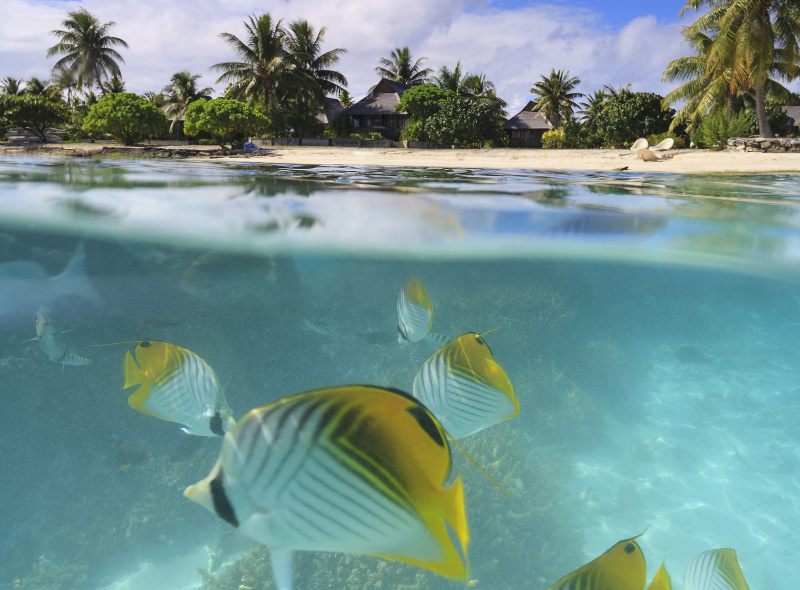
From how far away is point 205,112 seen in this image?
78.8 feet

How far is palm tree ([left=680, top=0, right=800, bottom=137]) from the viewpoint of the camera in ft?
67.9

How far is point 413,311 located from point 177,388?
1106mm

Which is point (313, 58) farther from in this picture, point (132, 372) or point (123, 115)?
point (132, 372)

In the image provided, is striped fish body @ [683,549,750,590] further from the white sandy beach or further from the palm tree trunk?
the palm tree trunk

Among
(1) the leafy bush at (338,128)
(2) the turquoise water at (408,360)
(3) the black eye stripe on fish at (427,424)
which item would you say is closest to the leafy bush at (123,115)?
(2) the turquoise water at (408,360)

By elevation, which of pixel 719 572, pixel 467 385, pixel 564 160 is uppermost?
pixel 564 160

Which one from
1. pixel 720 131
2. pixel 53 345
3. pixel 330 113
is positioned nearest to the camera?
pixel 53 345

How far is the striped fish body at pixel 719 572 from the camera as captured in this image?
202cm

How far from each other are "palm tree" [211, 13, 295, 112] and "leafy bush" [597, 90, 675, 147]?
23.7m

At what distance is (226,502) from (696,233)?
8.13 m

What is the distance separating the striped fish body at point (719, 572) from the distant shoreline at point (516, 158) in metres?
12.7

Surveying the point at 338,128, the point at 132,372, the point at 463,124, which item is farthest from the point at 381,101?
the point at 132,372

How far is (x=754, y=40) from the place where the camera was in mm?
20672

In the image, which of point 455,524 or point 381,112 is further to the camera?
point 381,112
